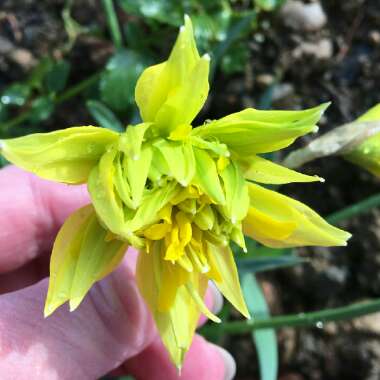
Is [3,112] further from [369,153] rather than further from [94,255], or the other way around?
[369,153]

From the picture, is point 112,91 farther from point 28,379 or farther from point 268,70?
point 28,379

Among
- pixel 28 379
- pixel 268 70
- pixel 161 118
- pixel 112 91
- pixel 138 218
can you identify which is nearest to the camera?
pixel 138 218

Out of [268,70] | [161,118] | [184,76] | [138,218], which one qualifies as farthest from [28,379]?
[268,70]

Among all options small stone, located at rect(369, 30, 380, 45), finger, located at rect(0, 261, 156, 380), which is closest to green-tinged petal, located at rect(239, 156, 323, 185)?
finger, located at rect(0, 261, 156, 380)

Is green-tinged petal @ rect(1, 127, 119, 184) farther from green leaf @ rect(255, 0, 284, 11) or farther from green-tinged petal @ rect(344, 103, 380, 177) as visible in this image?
green leaf @ rect(255, 0, 284, 11)

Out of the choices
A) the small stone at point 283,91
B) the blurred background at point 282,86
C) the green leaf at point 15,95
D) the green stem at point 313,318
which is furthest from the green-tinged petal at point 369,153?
the green leaf at point 15,95

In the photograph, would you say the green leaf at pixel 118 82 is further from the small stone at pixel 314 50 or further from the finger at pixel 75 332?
the finger at pixel 75 332
